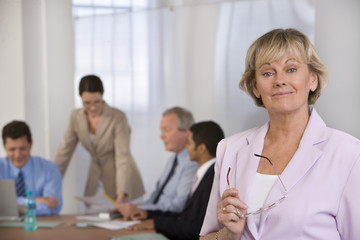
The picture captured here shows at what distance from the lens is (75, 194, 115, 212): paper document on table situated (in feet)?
10.8

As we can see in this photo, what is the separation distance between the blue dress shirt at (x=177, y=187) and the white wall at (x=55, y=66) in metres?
0.61

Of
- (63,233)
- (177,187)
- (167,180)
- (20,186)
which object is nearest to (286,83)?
(63,233)

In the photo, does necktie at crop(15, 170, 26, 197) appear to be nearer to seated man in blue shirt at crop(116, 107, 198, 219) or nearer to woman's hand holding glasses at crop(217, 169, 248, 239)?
seated man in blue shirt at crop(116, 107, 198, 219)

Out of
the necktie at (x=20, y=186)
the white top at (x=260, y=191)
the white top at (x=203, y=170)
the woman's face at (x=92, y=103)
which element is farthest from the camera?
the woman's face at (x=92, y=103)

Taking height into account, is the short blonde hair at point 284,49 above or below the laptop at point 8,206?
above

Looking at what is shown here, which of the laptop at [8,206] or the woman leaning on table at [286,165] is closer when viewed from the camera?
the woman leaning on table at [286,165]

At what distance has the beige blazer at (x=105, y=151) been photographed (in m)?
3.74

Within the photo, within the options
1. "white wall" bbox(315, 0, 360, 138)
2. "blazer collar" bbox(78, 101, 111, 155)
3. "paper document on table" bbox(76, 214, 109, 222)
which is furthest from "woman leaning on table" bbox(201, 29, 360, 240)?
"blazer collar" bbox(78, 101, 111, 155)

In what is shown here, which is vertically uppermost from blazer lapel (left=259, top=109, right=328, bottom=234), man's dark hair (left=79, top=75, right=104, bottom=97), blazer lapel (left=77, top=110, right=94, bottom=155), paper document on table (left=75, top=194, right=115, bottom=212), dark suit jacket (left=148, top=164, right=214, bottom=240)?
man's dark hair (left=79, top=75, right=104, bottom=97)

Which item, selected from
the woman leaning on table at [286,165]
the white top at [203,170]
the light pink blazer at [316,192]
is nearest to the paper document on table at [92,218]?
the white top at [203,170]

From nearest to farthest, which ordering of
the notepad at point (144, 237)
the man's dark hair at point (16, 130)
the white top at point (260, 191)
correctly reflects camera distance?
1. the white top at point (260, 191)
2. the notepad at point (144, 237)
3. the man's dark hair at point (16, 130)

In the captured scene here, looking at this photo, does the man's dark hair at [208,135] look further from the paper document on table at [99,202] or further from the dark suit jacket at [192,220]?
the paper document on table at [99,202]

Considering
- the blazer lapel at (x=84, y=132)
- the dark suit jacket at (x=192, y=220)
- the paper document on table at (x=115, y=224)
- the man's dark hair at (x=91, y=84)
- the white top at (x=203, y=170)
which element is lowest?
the paper document on table at (x=115, y=224)

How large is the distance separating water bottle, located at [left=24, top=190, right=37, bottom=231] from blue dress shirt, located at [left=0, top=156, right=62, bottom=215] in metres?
0.05
